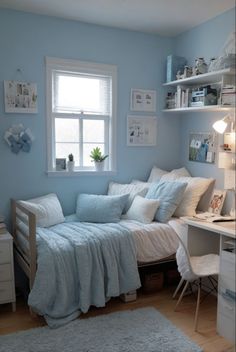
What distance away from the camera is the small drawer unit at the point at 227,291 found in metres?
1.88

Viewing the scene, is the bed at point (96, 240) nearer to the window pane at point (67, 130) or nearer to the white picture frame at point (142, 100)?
the window pane at point (67, 130)

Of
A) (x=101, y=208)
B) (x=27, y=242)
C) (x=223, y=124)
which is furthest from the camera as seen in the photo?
(x=101, y=208)

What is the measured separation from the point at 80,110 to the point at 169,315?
1942mm

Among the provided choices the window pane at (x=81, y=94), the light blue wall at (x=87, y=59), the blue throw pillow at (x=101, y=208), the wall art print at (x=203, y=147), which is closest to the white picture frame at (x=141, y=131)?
the light blue wall at (x=87, y=59)

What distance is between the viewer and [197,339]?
210 cm

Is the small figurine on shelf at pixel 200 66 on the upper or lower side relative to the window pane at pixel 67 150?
upper

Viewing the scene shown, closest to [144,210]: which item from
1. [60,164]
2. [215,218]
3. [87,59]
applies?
[215,218]

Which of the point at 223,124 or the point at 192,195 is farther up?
the point at 223,124

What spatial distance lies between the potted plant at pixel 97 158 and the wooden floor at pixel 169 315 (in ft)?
3.99

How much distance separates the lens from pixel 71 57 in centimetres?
296

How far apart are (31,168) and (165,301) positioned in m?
1.60

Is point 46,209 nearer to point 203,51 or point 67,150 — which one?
point 67,150

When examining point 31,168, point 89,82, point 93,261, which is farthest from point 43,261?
point 89,82

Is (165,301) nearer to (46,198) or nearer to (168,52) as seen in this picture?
(46,198)
